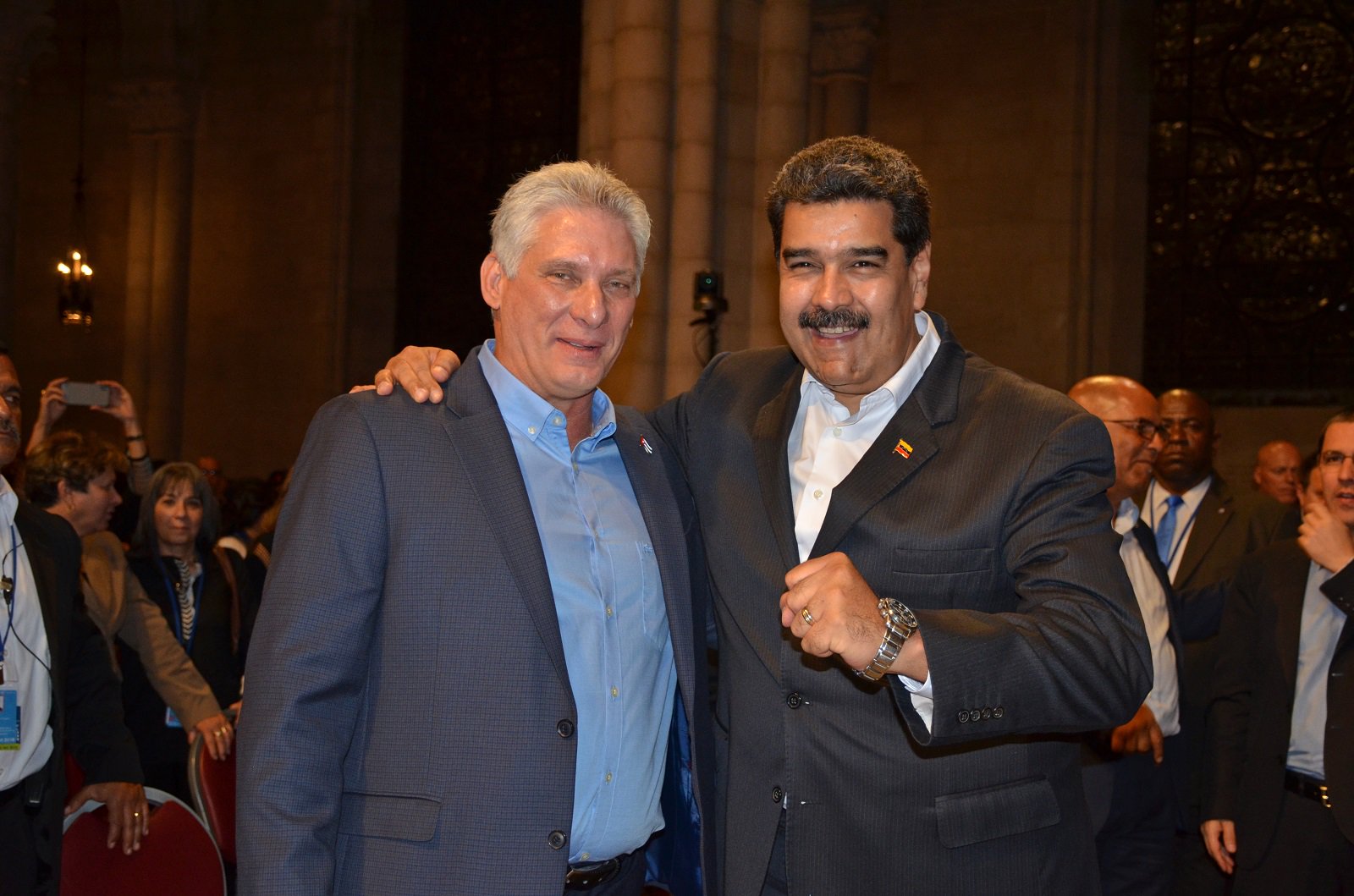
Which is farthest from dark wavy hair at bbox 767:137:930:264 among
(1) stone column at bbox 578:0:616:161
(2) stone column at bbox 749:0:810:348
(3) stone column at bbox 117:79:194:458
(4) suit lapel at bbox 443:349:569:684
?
(3) stone column at bbox 117:79:194:458

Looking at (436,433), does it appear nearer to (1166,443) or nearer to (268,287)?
(1166,443)

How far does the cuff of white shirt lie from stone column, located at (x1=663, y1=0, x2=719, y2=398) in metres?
6.14

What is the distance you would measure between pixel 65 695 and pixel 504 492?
246cm

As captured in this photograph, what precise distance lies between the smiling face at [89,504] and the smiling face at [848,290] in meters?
3.83

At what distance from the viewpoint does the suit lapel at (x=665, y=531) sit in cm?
259

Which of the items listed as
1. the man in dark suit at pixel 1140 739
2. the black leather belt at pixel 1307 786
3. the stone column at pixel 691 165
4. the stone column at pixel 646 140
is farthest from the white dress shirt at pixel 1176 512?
the stone column at pixel 646 140

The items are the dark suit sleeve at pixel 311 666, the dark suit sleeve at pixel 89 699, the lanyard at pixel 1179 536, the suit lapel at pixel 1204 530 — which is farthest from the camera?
the lanyard at pixel 1179 536

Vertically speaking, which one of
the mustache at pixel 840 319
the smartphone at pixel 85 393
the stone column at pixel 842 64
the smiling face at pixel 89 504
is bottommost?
the smiling face at pixel 89 504

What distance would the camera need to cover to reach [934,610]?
222cm

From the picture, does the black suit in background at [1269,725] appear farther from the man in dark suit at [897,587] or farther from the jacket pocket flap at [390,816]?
the jacket pocket flap at [390,816]

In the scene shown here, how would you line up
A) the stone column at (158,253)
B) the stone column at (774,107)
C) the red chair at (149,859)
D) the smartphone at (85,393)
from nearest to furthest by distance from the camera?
the red chair at (149,859), the smartphone at (85,393), the stone column at (774,107), the stone column at (158,253)

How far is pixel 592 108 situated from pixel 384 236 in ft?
23.5

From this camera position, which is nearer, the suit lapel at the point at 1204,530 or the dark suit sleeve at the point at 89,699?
the dark suit sleeve at the point at 89,699

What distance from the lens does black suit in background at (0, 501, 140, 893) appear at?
3660 mm
